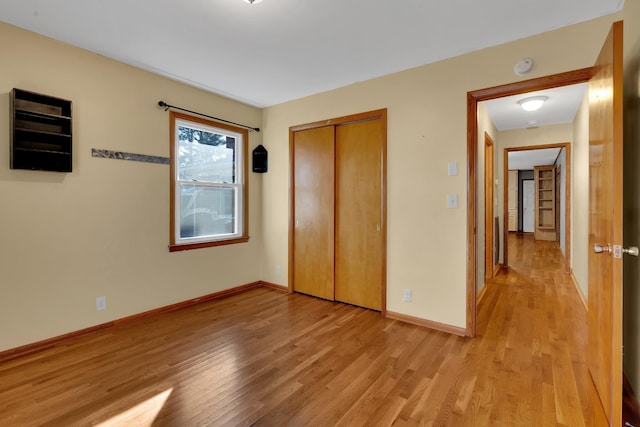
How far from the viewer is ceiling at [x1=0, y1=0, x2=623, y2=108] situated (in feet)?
7.06

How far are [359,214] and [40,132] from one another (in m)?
3.07

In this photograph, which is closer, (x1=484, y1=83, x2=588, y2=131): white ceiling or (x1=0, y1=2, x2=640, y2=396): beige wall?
(x1=0, y1=2, x2=640, y2=396): beige wall

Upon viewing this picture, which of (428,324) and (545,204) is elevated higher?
(545,204)

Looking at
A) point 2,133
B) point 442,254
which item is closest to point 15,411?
point 2,133

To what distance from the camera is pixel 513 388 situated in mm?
2021

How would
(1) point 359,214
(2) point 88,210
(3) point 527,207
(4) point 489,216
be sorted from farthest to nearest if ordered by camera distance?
(3) point 527,207, (4) point 489,216, (1) point 359,214, (2) point 88,210

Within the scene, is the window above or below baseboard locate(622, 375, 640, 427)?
above

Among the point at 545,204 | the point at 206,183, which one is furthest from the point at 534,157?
the point at 206,183

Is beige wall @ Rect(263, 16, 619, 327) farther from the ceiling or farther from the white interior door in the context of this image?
the white interior door

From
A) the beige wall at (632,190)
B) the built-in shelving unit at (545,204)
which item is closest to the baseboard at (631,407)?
the beige wall at (632,190)

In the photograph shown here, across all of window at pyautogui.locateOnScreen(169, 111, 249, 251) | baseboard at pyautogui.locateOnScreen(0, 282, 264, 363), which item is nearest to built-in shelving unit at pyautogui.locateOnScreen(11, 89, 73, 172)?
window at pyautogui.locateOnScreen(169, 111, 249, 251)

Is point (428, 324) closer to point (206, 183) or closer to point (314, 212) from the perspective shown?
point (314, 212)

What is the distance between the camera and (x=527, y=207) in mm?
11367

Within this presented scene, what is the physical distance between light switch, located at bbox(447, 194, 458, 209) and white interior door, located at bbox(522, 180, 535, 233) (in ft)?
34.7
